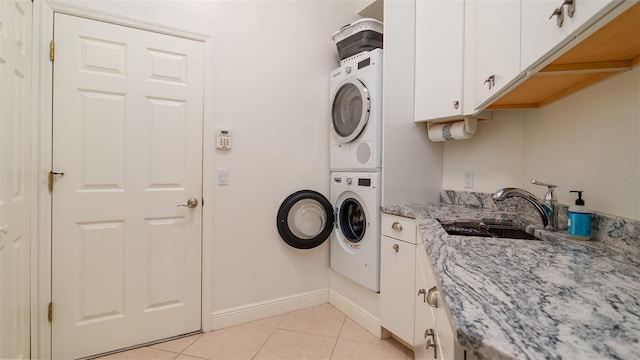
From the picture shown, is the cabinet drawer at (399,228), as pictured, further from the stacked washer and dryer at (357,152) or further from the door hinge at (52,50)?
the door hinge at (52,50)

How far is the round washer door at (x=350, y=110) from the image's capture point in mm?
2066

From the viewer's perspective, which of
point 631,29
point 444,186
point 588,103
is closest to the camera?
point 631,29

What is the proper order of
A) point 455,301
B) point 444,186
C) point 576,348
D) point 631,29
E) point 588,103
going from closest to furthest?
point 576,348 < point 455,301 < point 631,29 < point 588,103 < point 444,186

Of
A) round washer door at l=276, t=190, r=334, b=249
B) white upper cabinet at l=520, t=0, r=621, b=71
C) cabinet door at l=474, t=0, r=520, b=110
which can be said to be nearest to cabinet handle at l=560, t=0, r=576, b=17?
white upper cabinet at l=520, t=0, r=621, b=71

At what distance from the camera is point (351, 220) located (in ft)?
7.88

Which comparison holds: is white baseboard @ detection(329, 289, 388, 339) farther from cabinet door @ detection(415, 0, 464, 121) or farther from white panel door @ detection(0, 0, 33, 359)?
white panel door @ detection(0, 0, 33, 359)

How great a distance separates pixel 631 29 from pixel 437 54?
49.3 inches

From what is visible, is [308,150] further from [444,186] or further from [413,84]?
[444,186]

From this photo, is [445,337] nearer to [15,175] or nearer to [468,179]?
[468,179]

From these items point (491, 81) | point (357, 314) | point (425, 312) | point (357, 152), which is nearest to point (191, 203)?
point (357, 152)

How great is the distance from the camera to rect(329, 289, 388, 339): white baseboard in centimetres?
203

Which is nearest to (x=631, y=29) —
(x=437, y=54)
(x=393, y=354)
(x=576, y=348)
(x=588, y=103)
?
(x=588, y=103)

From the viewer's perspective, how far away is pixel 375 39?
219 cm

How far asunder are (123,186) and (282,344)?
1.44m
